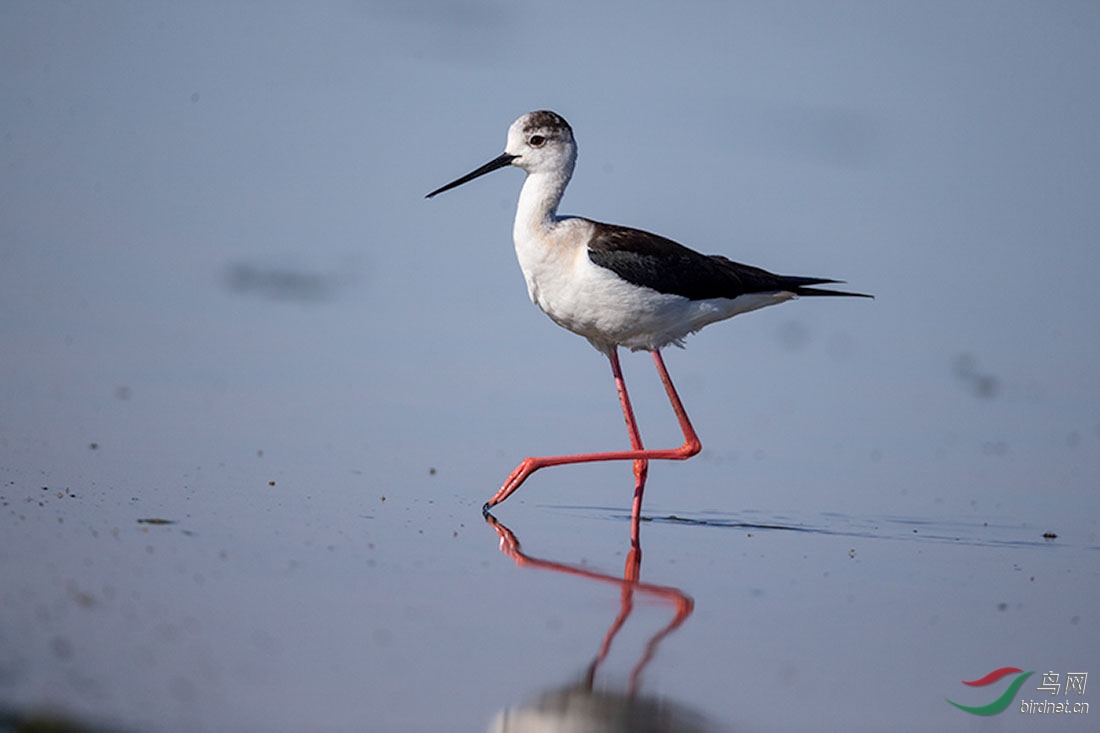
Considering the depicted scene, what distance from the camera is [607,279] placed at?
656 cm

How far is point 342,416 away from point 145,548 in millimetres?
3983

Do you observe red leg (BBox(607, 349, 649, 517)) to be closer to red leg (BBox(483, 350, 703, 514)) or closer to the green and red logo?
red leg (BBox(483, 350, 703, 514))

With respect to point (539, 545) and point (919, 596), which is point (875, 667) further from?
point (539, 545)

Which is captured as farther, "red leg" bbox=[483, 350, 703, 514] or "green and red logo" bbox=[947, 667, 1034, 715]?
"red leg" bbox=[483, 350, 703, 514]

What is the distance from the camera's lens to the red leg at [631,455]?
6578 millimetres

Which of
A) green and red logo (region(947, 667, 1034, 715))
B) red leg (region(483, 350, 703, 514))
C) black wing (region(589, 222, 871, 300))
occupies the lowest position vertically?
green and red logo (region(947, 667, 1034, 715))

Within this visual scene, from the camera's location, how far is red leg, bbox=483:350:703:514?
21.6 feet

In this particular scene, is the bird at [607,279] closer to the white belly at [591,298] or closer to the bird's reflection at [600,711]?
the white belly at [591,298]

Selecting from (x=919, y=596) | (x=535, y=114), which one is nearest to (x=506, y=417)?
(x=535, y=114)

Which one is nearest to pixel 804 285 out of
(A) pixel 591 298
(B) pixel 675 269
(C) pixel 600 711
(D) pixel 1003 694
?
(B) pixel 675 269

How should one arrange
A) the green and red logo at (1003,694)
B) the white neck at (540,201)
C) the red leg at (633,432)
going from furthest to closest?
the red leg at (633,432)
the white neck at (540,201)
the green and red logo at (1003,694)

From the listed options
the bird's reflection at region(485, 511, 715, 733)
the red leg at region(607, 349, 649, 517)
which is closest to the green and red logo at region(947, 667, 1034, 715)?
the bird's reflection at region(485, 511, 715, 733)

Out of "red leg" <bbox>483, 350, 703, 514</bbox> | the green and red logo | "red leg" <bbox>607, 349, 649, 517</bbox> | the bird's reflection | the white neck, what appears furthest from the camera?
"red leg" <bbox>607, 349, 649, 517</bbox>

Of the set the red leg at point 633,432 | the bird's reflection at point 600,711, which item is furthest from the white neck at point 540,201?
the bird's reflection at point 600,711
